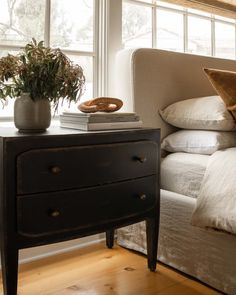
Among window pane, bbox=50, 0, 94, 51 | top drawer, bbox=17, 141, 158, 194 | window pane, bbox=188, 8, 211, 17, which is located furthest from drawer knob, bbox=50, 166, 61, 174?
window pane, bbox=188, 8, 211, 17

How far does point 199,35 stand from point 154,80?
89 centimetres

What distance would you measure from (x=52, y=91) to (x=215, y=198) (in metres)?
0.79

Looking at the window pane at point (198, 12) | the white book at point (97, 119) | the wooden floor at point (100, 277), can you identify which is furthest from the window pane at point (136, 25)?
the wooden floor at point (100, 277)

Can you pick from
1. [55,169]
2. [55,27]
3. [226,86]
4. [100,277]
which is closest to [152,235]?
[100,277]

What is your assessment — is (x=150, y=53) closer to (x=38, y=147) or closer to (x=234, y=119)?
(x=234, y=119)

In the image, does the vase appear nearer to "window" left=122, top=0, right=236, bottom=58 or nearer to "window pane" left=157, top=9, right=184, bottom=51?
"window" left=122, top=0, right=236, bottom=58

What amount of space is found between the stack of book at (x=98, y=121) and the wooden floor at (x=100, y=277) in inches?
27.4

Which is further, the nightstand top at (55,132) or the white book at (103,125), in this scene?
the white book at (103,125)

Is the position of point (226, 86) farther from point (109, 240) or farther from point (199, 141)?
point (109, 240)

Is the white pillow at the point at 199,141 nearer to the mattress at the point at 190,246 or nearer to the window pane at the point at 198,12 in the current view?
the mattress at the point at 190,246

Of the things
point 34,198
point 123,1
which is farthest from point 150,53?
point 34,198

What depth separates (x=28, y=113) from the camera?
1471mm

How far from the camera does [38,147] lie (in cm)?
134

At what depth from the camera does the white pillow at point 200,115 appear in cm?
177
